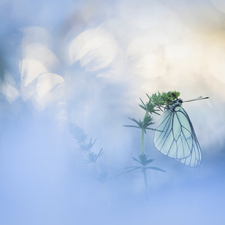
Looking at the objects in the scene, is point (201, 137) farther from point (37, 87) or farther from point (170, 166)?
point (37, 87)

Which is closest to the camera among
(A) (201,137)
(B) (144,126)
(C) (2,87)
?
(B) (144,126)

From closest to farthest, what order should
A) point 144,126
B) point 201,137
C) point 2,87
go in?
point 144,126 < point 2,87 < point 201,137

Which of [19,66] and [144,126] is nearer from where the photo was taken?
[144,126]

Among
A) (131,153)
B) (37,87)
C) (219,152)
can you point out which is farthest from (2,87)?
(219,152)
